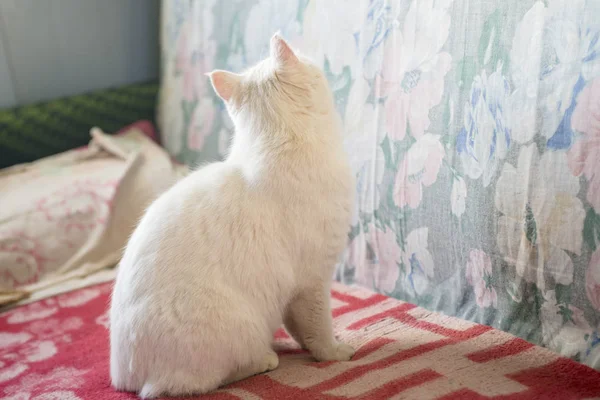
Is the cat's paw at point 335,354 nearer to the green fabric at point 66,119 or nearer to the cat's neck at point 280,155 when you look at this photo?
the cat's neck at point 280,155

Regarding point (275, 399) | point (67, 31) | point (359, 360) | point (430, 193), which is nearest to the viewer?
point (275, 399)

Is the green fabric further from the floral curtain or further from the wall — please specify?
the floral curtain

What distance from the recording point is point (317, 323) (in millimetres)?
1371

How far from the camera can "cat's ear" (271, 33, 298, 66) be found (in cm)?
126

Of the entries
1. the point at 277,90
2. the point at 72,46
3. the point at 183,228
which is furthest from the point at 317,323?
the point at 72,46

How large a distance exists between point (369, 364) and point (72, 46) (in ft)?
6.51

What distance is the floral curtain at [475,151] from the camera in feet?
4.04

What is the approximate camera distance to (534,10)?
4.11 ft

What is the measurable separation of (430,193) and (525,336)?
42 centimetres

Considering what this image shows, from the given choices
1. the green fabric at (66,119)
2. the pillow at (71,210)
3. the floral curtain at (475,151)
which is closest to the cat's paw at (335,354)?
the floral curtain at (475,151)

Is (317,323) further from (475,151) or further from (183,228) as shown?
(475,151)

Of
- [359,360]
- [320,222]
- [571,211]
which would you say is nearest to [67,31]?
[320,222]

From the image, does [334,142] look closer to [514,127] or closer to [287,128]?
[287,128]

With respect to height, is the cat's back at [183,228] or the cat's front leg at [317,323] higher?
the cat's back at [183,228]
